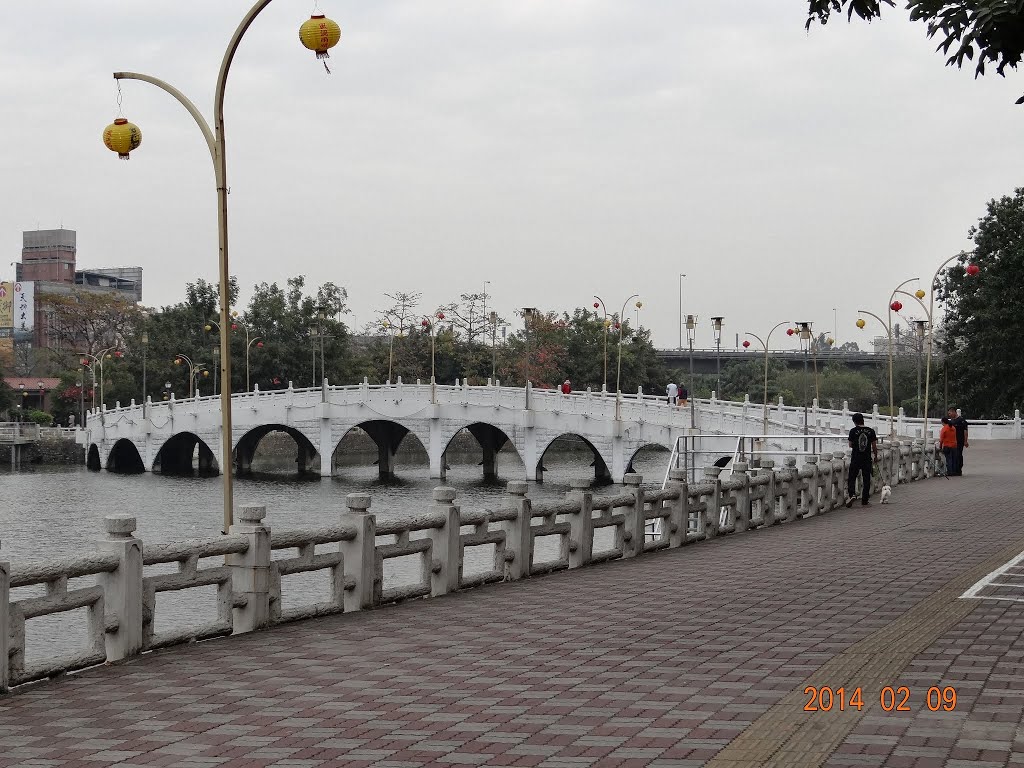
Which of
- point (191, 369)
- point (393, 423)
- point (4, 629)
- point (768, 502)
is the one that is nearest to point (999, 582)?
point (768, 502)

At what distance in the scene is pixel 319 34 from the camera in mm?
16172

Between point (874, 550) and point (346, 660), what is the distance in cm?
1010

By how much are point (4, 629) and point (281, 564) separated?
3.00 meters

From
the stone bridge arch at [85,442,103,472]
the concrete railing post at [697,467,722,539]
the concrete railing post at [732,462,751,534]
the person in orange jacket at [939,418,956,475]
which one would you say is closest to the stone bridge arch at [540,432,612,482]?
the person in orange jacket at [939,418,956,475]

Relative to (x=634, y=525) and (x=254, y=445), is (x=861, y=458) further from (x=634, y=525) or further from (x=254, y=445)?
(x=254, y=445)

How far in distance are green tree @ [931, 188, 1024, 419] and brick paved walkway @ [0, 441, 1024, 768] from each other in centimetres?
6100

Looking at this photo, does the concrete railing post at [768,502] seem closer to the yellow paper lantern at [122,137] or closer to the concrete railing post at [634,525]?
the concrete railing post at [634,525]

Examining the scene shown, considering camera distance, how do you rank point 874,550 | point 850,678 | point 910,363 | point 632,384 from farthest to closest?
point 910,363 < point 632,384 < point 874,550 < point 850,678

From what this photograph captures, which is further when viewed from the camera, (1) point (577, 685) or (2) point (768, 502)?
(2) point (768, 502)

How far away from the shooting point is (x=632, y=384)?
107 metres

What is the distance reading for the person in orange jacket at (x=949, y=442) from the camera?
123 feet

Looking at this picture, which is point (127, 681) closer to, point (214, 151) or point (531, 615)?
point (531, 615)

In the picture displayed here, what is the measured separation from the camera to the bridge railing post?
8930 mm

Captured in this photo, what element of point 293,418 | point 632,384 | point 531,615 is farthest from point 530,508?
point 632,384
